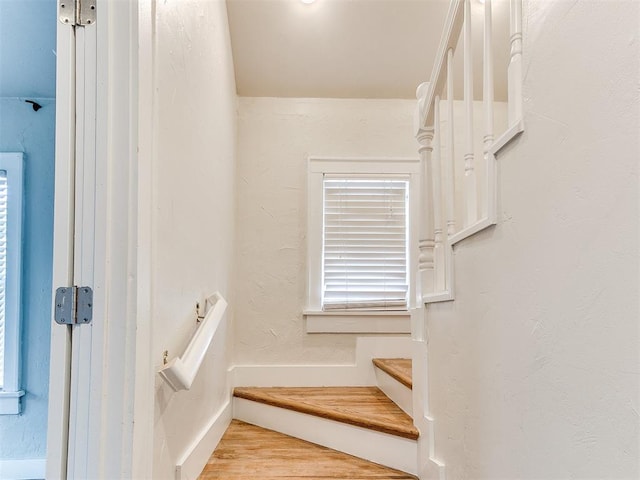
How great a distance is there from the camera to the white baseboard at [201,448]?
1336 millimetres

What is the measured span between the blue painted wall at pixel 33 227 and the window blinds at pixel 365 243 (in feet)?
4.98

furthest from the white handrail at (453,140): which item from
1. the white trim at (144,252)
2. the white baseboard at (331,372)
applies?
the white baseboard at (331,372)

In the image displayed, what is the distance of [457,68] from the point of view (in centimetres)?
261

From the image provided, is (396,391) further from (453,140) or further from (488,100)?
(488,100)

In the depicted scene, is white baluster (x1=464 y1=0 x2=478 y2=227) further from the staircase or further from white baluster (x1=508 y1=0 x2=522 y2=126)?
the staircase

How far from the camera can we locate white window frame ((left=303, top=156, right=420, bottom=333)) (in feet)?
8.46

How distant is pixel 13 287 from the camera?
1995 millimetres

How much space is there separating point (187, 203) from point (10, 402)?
4.80ft

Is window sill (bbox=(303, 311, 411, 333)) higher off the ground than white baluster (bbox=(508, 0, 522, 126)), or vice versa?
white baluster (bbox=(508, 0, 522, 126))

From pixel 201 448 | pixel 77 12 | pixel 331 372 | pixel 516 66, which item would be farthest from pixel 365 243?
pixel 77 12

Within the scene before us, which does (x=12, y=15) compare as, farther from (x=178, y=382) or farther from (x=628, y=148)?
(x=628, y=148)

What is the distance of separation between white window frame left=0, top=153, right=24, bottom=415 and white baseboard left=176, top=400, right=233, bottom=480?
981 millimetres

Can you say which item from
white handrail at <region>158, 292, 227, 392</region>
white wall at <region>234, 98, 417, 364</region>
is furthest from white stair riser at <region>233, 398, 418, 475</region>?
white handrail at <region>158, 292, 227, 392</region>

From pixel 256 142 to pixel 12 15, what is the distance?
4.42ft
